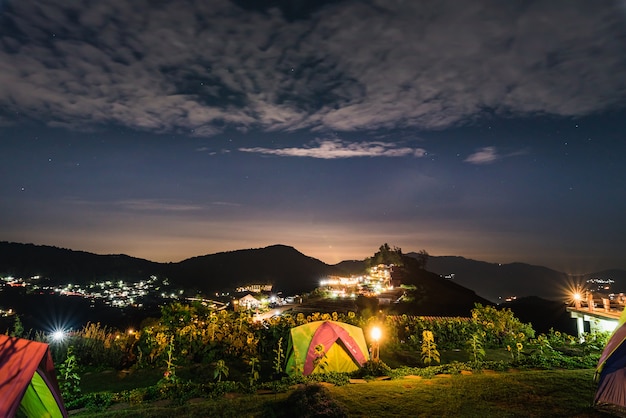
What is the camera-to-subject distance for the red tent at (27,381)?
4.94 m

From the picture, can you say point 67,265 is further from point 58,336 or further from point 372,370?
point 372,370

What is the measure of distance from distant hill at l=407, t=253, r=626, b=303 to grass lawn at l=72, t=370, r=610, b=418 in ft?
269

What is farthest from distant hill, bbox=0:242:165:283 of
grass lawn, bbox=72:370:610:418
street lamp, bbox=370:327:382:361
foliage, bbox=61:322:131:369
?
grass lawn, bbox=72:370:610:418

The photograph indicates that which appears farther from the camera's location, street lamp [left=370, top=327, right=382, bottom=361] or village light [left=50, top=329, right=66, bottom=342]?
village light [left=50, top=329, right=66, bottom=342]

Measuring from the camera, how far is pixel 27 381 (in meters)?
5.15

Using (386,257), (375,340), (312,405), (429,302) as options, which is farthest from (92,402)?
(386,257)

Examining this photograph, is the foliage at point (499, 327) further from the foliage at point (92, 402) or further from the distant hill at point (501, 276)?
the distant hill at point (501, 276)

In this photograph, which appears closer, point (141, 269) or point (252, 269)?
point (141, 269)

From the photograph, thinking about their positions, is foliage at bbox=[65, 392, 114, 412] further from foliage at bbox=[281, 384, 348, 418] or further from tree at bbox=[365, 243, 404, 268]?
tree at bbox=[365, 243, 404, 268]

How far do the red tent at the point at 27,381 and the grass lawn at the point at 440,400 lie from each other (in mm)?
1743

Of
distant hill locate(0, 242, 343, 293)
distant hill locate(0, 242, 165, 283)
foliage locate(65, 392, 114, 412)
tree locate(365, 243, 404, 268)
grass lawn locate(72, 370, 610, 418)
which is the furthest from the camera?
distant hill locate(0, 242, 343, 293)

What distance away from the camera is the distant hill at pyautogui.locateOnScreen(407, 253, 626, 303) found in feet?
311

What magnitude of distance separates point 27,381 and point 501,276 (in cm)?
13929

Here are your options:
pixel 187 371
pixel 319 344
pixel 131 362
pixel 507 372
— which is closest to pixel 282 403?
pixel 319 344
